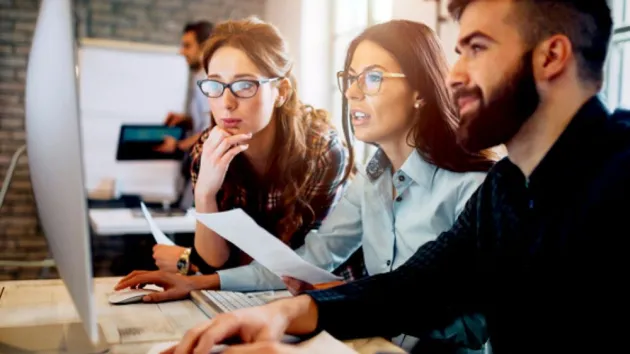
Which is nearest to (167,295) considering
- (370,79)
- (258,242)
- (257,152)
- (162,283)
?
(162,283)

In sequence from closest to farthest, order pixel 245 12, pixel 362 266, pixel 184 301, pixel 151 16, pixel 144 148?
pixel 184 301 → pixel 362 266 → pixel 245 12 → pixel 144 148 → pixel 151 16

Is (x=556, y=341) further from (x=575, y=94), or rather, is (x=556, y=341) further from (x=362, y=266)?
(x=362, y=266)

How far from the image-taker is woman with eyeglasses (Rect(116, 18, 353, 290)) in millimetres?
926

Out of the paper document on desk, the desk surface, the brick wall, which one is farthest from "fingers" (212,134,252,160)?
the brick wall

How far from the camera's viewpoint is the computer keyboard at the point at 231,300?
76 cm

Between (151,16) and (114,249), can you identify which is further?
(151,16)

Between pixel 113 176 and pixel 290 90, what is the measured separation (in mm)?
2450

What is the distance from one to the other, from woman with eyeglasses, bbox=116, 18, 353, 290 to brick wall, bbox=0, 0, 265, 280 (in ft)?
Answer: 6.42

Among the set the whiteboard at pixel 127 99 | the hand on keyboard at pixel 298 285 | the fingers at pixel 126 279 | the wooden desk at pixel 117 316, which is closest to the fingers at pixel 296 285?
the hand on keyboard at pixel 298 285

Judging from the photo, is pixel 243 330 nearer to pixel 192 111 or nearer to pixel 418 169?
pixel 418 169

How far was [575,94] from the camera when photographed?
0.53m

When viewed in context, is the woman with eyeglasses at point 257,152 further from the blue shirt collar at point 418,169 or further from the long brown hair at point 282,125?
the blue shirt collar at point 418,169

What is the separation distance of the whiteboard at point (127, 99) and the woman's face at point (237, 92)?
230 centimetres

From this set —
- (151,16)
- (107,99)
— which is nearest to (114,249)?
(107,99)
